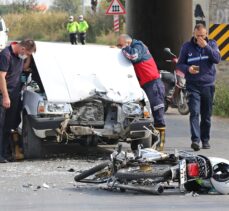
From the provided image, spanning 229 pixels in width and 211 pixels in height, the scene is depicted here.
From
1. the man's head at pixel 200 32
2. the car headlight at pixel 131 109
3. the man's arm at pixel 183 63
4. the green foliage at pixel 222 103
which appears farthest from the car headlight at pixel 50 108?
the green foliage at pixel 222 103

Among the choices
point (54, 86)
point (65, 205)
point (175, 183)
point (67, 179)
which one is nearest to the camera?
point (65, 205)

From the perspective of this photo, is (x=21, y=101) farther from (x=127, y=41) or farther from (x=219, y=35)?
(x=219, y=35)

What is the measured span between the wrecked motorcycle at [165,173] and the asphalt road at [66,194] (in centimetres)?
11

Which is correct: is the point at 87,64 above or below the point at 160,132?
above

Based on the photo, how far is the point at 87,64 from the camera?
12133 millimetres

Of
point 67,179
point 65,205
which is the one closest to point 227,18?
point 67,179

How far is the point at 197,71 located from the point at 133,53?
1173 millimetres

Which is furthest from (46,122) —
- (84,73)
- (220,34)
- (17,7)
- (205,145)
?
(17,7)

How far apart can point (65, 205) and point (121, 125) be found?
3.32 metres

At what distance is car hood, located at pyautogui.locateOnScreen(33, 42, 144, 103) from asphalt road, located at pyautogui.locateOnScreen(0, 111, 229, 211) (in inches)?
38.0

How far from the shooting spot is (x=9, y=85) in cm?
1170

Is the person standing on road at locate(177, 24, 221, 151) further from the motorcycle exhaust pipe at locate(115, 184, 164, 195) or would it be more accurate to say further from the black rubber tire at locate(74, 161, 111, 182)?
the motorcycle exhaust pipe at locate(115, 184, 164, 195)

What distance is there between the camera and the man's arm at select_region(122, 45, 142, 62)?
12367 millimetres

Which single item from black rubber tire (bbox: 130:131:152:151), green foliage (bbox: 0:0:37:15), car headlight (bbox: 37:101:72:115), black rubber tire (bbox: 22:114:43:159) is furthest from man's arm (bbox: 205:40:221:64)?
green foliage (bbox: 0:0:37:15)
